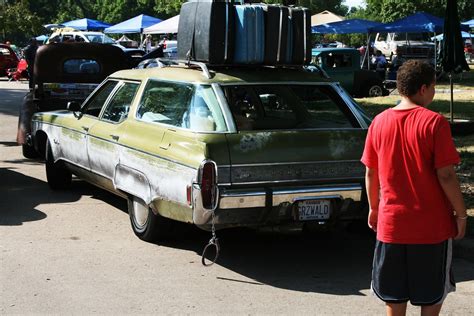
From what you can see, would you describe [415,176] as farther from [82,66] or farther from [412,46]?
[412,46]

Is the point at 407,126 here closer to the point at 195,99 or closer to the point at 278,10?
the point at 195,99

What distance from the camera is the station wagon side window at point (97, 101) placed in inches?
322

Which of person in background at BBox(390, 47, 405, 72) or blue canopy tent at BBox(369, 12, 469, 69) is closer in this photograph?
blue canopy tent at BBox(369, 12, 469, 69)

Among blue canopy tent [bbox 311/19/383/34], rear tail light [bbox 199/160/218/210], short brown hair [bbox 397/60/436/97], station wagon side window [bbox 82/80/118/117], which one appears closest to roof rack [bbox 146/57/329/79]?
station wagon side window [bbox 82/80/118/117]

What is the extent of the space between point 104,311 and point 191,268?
117 centimetres

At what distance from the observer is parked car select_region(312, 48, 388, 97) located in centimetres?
2292

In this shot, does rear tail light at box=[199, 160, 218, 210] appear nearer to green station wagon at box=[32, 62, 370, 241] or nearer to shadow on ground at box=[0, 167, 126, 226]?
green station wagon at box=[32, 62, 370, 241]

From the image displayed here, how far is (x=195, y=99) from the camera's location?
635 centimetres

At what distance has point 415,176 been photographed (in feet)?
12.6

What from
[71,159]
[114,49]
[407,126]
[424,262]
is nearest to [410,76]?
[407,126]

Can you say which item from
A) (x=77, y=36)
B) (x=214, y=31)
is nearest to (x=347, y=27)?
(x=77, y=36)

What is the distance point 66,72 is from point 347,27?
19810mm

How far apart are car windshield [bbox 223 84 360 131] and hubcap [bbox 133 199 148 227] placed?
1.20 meters

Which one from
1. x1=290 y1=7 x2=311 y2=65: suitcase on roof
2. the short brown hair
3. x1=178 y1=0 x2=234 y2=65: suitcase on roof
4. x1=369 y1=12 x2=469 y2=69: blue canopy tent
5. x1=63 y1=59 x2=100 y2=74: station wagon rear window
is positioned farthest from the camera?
x1=369 y1=12 x2=469 y2=69: blue canopy tent
